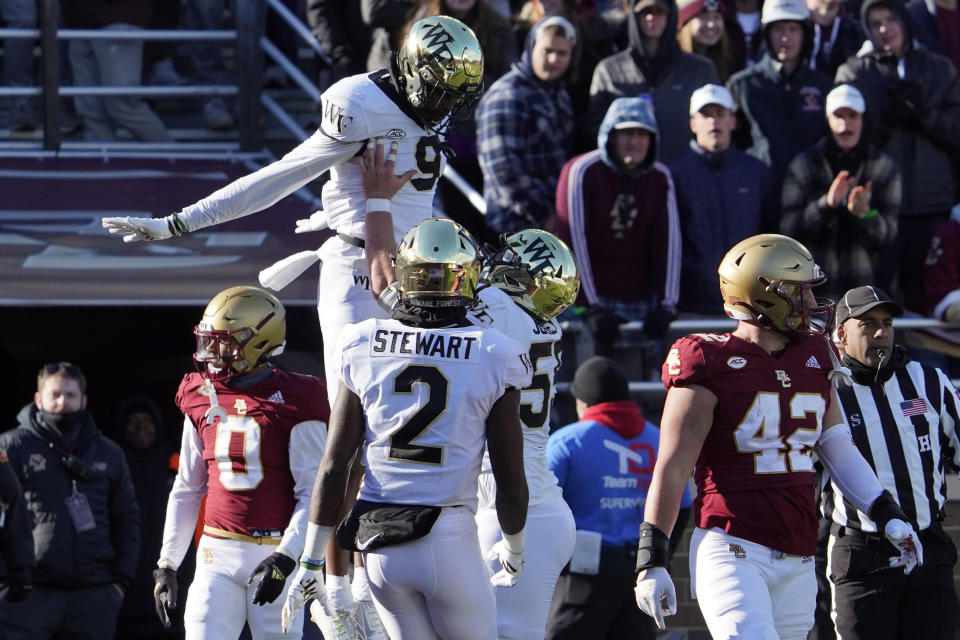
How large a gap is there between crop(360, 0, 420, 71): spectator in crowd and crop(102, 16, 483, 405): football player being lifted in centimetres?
312

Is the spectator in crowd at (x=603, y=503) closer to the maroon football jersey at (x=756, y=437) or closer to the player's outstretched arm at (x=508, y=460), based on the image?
the maroon football jersey at (x=756, y=437)

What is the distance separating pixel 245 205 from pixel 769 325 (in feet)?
6.07

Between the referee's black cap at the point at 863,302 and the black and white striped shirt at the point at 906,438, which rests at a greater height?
the referee's black cap at the point at 863,302

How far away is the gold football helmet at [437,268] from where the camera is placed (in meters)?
4.69

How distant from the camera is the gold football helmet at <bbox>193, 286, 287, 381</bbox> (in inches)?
236

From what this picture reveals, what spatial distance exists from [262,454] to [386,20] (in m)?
3.63

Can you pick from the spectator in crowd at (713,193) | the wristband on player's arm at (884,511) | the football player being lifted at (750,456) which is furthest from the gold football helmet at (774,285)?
the spectator in crowd at (713,193)

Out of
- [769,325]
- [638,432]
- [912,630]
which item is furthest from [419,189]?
[912,630]

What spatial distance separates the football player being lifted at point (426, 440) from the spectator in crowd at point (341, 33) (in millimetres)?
4613

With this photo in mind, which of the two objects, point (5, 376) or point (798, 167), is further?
point (5, 376)

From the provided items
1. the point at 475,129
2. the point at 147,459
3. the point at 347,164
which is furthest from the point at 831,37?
the point at 347,164

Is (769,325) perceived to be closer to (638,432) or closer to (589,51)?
(638,432)

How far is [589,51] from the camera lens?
372 inches

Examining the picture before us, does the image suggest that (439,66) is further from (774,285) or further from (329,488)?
(329,488)
